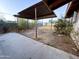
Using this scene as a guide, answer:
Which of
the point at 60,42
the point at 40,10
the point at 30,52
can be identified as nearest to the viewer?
the point at 30,52

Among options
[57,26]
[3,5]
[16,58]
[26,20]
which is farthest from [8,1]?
[16,58]

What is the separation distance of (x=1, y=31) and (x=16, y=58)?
8.90 metres

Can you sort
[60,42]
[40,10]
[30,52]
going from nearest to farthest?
[30,52]
[60,42]
[40,10]

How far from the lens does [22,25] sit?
45.6 ft

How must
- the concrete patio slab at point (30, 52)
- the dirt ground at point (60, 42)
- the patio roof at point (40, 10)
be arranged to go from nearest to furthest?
the concrete patio slab at point (30, 52) → the dirt ground at point (60, 42) → the patio roof at point (40, 10)

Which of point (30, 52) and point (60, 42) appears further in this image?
point (60, 42)

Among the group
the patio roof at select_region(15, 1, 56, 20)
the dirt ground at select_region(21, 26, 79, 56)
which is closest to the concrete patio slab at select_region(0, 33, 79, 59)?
the dirt ground at select_region(21, 26, 79, 56)


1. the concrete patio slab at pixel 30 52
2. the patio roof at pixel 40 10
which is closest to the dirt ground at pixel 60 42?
the concrete patio slab at pixel 30 52

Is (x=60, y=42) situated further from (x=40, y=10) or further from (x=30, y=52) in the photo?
(x=40, y=10)

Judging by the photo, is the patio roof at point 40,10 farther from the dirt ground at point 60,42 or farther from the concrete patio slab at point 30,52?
the concrete patio slab at point 30,52

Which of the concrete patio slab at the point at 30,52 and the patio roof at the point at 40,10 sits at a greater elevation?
the patio roof at the point at 40,10

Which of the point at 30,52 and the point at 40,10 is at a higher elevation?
the point at 40,10

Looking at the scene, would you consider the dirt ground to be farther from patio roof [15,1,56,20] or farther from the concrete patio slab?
patio roof [15,1,56,20]

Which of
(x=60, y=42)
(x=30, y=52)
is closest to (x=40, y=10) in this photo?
(x=60, y=42)
